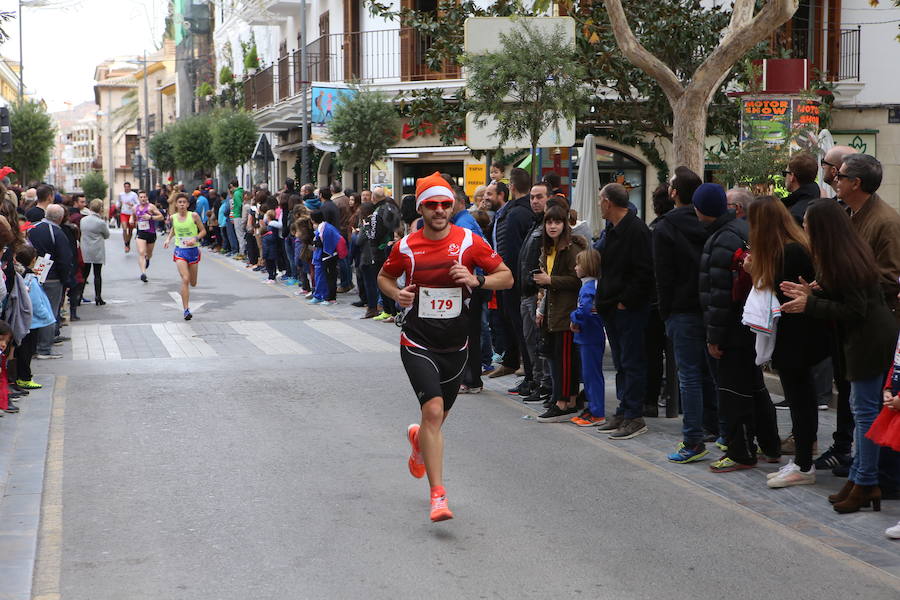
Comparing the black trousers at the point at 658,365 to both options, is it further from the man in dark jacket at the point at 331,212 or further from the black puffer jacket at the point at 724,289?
the man in dark jacket at the point at 331,212

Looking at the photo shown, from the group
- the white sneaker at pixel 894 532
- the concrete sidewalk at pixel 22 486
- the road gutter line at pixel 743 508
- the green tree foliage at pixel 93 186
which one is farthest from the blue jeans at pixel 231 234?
the green tree foliage at pixel 93 186

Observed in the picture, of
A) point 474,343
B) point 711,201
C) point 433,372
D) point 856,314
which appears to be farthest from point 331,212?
point 856,314

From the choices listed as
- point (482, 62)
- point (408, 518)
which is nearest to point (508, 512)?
point (408, 518)

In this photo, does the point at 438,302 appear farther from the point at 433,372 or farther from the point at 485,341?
the point at 485,341

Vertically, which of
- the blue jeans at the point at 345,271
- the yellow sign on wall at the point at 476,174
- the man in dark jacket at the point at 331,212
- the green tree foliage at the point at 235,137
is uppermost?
the green tree foliage at the point at 235,137

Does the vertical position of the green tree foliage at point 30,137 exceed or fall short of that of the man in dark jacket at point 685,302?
it exceeds it

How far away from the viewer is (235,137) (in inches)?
1544

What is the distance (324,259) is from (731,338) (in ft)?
42.3

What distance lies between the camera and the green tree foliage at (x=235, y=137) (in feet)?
129

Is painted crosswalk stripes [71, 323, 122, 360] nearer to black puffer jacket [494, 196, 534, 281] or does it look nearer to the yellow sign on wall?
black puffer jacket [494, 196, 534, 281]

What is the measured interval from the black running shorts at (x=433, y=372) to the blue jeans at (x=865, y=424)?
2.34 m

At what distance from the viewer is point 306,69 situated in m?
32.4

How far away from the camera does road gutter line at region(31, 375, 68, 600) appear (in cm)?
544

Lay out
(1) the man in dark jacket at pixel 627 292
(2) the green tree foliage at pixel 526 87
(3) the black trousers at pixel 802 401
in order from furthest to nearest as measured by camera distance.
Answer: (2) the green tree foliage at pixel 526 87 → (1) the man in dark jacket at pixel 627 292 → (3) the black trousers at pixel 802 401
